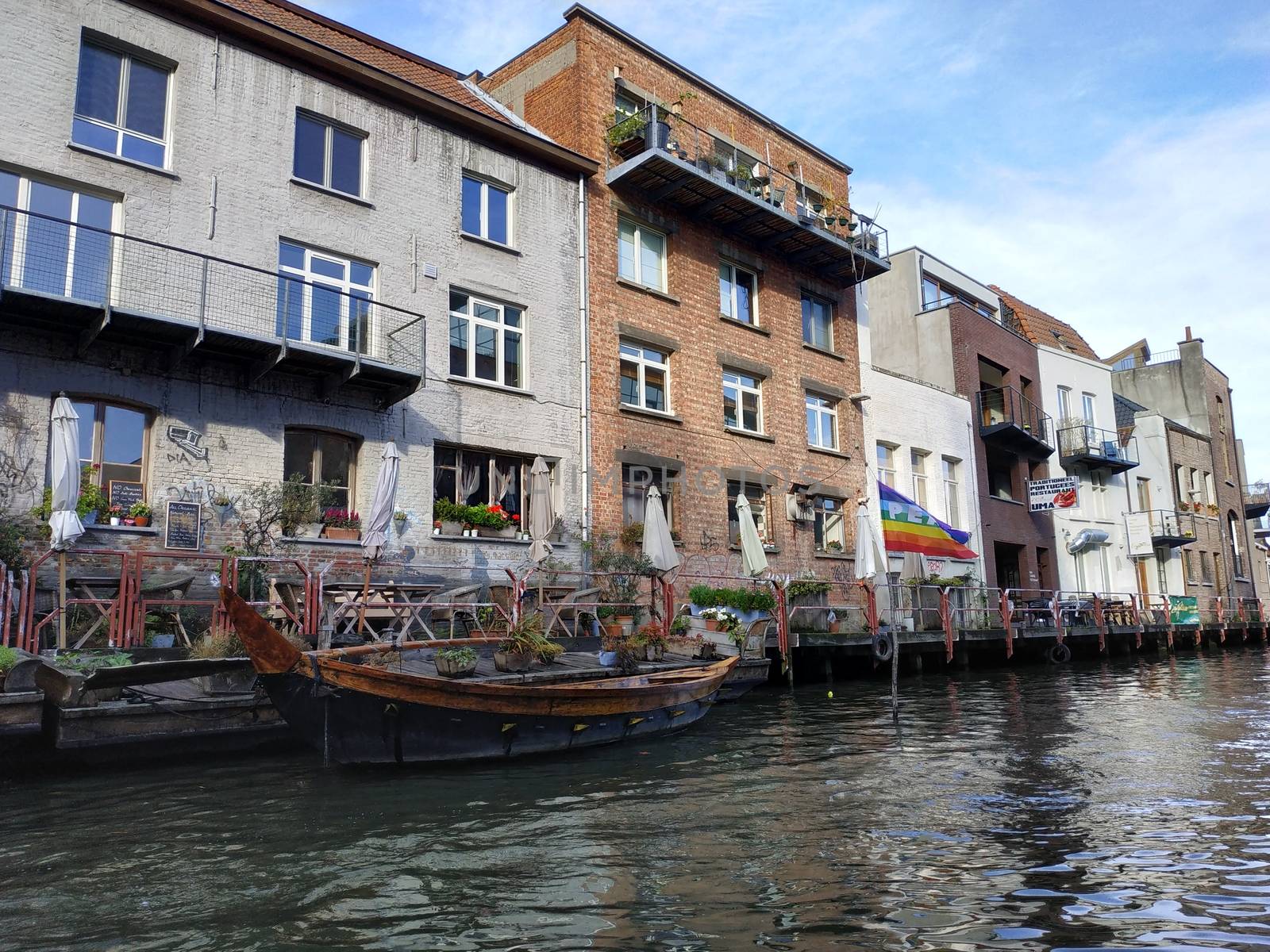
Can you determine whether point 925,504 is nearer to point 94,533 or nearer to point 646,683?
point 646,683

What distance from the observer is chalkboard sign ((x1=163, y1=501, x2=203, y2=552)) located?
15.4 meters

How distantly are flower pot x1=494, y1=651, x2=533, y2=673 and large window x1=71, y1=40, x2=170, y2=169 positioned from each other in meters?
10.4

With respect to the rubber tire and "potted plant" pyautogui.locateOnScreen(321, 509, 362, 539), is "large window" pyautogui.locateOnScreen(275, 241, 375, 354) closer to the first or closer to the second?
"potted plant" pyautogui.locateOnScreen(321, 509, 362, 539)

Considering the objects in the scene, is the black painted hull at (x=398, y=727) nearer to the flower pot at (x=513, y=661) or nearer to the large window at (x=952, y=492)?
the flower pot at (x=513, y=661)

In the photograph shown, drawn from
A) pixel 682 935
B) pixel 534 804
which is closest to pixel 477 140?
→ pixel 534 804

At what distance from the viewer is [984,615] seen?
1168 inches

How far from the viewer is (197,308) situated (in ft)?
52.7

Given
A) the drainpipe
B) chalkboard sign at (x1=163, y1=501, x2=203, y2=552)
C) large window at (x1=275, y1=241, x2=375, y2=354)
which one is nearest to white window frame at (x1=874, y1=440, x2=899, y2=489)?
the drainpipe

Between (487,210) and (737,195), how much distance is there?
6.64 metres

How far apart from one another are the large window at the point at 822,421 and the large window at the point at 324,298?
13583 millimetres

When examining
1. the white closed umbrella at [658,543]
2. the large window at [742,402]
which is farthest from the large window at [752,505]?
the white closed umbrella at [658,543]

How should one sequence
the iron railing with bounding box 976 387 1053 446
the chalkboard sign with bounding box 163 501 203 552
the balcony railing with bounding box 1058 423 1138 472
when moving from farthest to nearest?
Result: the balcony railing with bounding box 1058 423 1138 472 < the iron railing with bounding box 976 387 1053 446 < the chalkboard sign with bounding box 163 501 203 552

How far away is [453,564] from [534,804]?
1021 centimetres

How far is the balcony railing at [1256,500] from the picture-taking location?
53.8m
